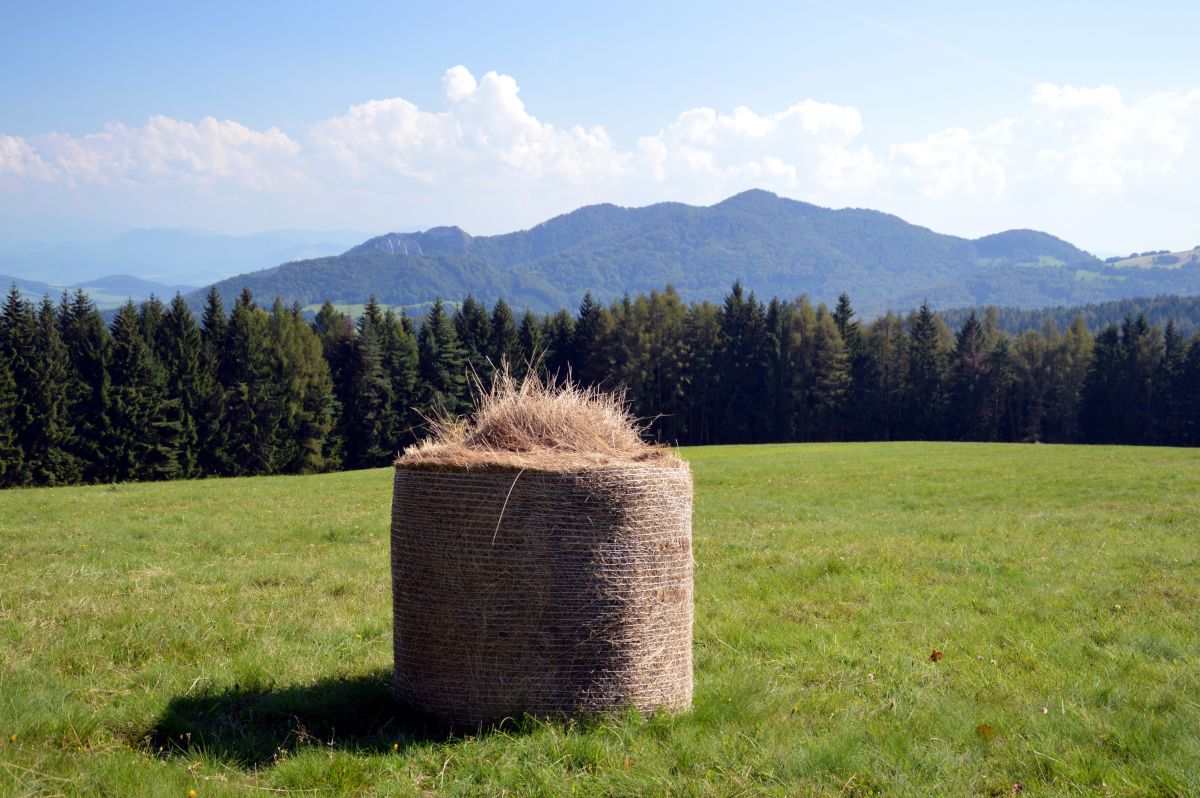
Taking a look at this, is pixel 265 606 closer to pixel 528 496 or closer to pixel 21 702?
pixel 21 702

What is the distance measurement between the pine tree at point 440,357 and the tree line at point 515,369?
17 cm

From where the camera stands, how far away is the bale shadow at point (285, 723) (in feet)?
→ 17.1

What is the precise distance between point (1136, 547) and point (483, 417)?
40.2 ft

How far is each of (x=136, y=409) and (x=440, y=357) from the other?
20.1m

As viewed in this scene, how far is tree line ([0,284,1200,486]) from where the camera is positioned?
47656 mm

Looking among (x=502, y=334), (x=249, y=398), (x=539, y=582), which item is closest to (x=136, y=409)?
(x=249, y=398)

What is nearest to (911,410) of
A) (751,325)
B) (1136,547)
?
(751,325)

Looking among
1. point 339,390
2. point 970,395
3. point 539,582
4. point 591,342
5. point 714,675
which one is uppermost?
point 591,342

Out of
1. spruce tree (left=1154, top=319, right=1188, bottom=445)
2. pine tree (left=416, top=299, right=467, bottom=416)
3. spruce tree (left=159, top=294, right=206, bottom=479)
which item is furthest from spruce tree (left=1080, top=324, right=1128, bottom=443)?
spruce tree (left=159, top=294, right=206, bottom=479)

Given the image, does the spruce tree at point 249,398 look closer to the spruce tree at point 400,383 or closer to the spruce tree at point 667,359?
the spruce tree at point 400,383

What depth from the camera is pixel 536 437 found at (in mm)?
6090

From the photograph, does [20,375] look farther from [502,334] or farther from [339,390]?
[502,334]

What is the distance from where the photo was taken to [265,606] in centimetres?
893

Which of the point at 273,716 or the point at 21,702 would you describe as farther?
the point at 273,716
